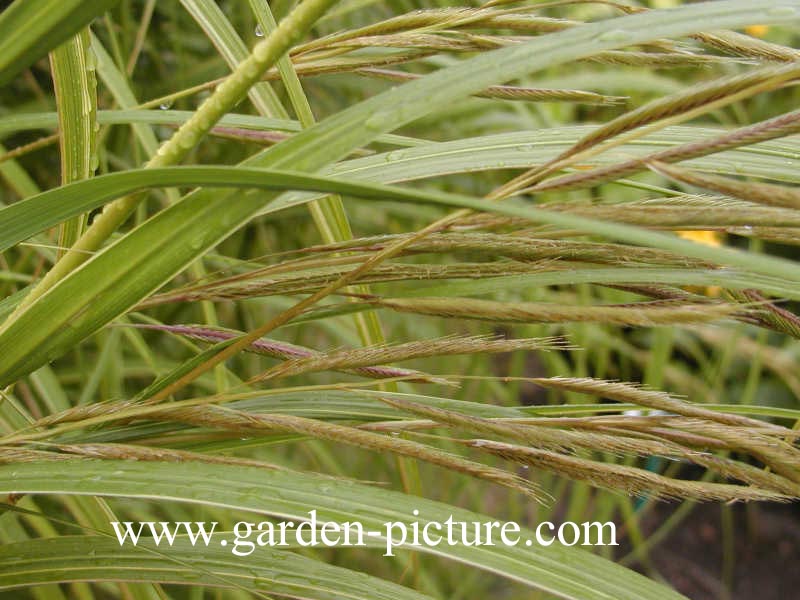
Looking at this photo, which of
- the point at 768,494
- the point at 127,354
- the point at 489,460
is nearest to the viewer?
the point at 768,494

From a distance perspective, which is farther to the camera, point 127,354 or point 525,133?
point 127,354

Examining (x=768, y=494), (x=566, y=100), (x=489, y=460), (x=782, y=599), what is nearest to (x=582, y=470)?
(x=768, y=494)

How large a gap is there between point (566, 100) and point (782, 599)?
1.83 meters

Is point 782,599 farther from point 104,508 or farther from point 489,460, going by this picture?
point 104,508

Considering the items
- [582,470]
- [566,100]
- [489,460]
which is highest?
[489,460]

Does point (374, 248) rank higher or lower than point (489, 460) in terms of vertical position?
lower

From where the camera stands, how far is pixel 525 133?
1.78 ft

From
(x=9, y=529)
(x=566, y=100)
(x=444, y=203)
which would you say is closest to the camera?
(x=444, y=203)

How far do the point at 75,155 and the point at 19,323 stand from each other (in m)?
0.11

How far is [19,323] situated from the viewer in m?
0.37

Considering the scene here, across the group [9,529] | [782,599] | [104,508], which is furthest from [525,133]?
[782,599]

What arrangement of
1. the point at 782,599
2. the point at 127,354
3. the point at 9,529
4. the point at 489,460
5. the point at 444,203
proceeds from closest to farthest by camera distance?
1. the point at 444,203
2. the point at 9,529
3. the point at 127,354
4. the point at 489,460
5. the point at 782,599

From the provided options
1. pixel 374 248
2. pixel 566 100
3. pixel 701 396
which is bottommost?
pixel 374 248

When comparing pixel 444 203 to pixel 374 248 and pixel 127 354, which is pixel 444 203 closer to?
pixel 374 248
